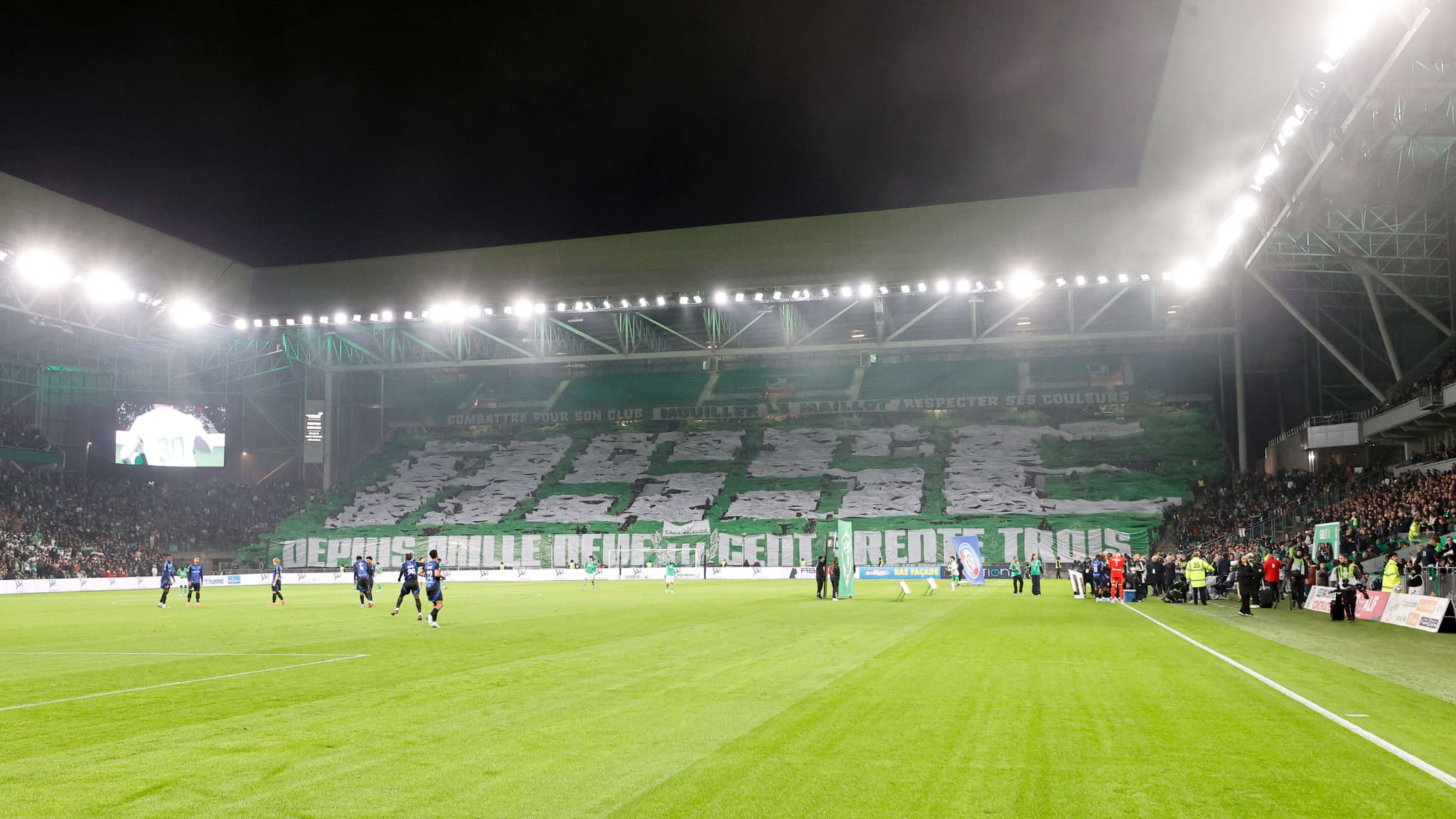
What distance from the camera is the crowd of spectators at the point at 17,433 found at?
57.9 meters

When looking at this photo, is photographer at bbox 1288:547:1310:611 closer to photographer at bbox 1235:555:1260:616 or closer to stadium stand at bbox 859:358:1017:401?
photographer at bbox 1235:555:1260:616

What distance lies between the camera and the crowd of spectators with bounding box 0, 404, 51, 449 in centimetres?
5791

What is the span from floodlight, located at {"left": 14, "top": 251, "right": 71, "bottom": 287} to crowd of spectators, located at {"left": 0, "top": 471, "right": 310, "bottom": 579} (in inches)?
597

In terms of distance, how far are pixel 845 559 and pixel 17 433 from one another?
2070 inches

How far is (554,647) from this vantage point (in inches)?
679

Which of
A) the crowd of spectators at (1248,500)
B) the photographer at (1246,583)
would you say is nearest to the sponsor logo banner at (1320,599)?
the photographer at (1246,583)

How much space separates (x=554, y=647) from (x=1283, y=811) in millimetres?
12841

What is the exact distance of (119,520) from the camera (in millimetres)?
59156

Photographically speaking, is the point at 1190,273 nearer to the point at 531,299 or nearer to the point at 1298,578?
the point at 1298,578

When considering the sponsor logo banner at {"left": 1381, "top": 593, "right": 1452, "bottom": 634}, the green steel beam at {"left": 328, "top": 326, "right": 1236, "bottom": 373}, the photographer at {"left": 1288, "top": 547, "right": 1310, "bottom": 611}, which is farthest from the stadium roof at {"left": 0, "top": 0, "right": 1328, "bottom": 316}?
the sponsor logo banner at {"left": 1381, "top": 593, "right": 1452, "bottom": 634}

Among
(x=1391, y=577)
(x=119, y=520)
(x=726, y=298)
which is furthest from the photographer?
(x=119, y=520)

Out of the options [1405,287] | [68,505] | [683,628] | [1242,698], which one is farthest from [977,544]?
[68,505]

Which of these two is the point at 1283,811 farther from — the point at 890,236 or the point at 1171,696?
the point at 890,236

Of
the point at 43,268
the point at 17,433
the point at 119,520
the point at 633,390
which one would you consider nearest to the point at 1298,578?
the point at 43,268
